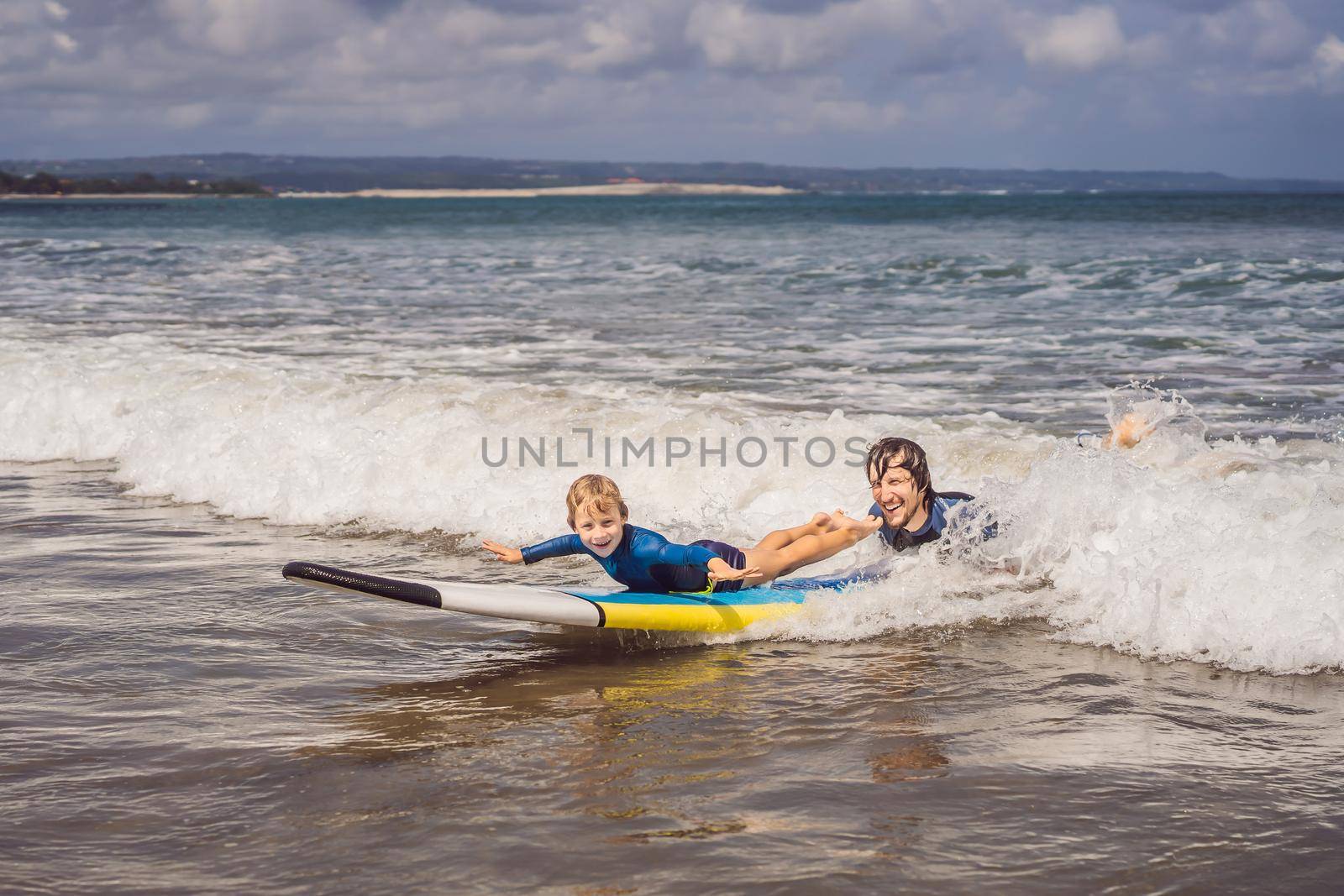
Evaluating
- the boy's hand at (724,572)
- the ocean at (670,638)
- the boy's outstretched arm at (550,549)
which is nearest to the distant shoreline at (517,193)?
the ocean at (670,638)

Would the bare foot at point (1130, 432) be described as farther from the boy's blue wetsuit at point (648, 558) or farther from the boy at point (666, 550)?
the boy's blue wetsuit at point (648, 558)

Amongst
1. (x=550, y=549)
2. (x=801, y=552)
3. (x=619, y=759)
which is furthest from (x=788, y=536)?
(x=619, y=759)

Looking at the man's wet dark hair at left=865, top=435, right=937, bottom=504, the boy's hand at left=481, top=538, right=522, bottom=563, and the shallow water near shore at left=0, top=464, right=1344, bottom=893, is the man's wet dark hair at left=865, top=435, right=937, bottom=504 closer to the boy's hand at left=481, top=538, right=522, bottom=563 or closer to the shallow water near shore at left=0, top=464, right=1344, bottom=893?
the shallow water near shore at left=0, top=464, right=1344, bottom=893

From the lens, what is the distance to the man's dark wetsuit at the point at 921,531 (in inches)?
257

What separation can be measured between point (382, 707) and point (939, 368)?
8964 mm

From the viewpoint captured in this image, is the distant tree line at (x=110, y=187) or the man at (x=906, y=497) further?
the distant tree line at (x=110, y=187)

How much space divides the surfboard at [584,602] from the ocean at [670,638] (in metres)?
0.11

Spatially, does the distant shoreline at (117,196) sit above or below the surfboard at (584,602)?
above

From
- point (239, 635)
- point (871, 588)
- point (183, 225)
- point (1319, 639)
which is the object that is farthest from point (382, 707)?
point (183, 225)

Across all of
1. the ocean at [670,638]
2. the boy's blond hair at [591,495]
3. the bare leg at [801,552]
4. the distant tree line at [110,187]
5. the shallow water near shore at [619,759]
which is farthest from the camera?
the distant tree line at [110,187]

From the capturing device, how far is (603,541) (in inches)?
227

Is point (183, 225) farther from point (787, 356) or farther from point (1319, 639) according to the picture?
point (1319, 639)

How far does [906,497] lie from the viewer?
6.38 metres

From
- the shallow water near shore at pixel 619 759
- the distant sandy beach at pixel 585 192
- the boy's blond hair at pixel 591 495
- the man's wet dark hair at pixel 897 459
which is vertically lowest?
the shallow water near shore at pixel 619 759
